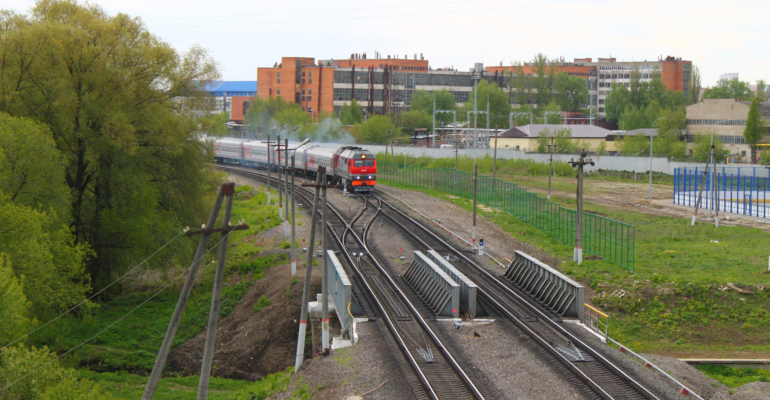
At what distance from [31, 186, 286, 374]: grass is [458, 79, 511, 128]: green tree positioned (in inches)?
3367

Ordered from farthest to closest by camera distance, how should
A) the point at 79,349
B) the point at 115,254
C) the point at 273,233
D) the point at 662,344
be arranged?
the point at 273,233
the point at 115,254
the point at 79,349
the point at 662,344

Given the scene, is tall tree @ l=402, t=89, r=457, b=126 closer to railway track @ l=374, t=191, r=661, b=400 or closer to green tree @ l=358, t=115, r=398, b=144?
green tree @ l=358, t=115, r=398, b=144

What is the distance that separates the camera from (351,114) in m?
104

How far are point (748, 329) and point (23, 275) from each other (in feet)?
71.8

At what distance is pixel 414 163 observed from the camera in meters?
76.9

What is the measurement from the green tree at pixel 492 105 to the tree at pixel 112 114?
87882 mm

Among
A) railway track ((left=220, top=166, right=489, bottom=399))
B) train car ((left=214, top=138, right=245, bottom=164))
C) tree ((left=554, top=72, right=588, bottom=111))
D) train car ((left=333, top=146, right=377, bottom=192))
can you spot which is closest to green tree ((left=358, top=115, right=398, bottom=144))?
train car ((left=214, top=138, right=245, bottom=164))

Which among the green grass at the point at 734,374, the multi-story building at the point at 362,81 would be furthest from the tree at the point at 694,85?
the green grass at the point at 734,374

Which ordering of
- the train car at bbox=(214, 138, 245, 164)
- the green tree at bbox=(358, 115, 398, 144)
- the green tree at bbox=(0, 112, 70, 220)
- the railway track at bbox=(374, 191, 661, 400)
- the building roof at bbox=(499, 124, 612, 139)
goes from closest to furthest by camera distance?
the railway track at bbox=(374, 191, 661, 400)
the green tree at bbox=(0, 112, 70, 220)
the train car at bbox=(214, 138, 245, 164)
the green tree at bbox=(358, 115, 398, 144)
the building roof at bbox=(499, 124, 612, 139)

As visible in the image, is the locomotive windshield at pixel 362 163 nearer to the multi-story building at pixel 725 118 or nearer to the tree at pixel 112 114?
the tree at pixel 112 114

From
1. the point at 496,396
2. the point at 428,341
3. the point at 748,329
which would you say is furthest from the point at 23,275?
the point at 748,329

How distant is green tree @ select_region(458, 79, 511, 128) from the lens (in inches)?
4624

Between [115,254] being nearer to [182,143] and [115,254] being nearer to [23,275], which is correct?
[182,143]

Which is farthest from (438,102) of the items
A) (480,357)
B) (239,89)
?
(480,357)
